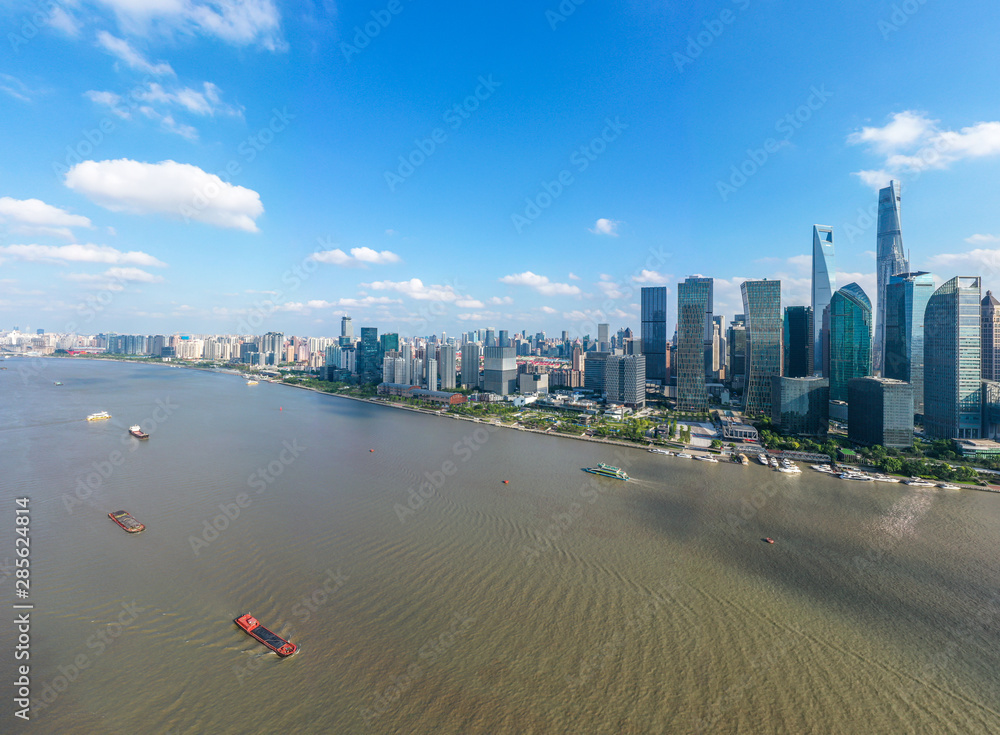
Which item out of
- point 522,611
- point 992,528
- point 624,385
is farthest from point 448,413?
point 992,528

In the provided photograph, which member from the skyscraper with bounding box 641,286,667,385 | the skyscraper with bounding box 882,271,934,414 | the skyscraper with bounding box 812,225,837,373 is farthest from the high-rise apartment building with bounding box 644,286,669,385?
the skyscraper with bounding box 882,271,934,414

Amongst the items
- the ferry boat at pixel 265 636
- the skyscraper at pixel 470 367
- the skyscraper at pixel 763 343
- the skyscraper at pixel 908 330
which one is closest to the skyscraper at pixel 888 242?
the skyscraper at pixel 908 330

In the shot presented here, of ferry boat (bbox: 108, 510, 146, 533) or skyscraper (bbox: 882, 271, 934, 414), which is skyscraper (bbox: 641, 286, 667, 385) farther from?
ferry boat (bbox: 108, 510, 146, 533)

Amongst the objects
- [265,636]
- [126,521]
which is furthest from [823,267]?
[126,521]

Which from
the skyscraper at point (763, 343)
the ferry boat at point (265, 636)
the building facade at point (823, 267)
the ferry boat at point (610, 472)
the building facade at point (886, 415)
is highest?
the building facade at point (823, 267)

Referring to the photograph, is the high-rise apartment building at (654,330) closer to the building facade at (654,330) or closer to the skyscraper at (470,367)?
the building facade at (654,330)

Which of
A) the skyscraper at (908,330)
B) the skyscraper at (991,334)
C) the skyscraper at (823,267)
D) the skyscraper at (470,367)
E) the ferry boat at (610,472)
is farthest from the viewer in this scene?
the skyscraper at (470,367)

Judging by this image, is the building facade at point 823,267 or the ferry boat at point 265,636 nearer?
the ferry boat at point 265,636

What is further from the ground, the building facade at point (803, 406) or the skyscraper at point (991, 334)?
the skyscraper at point (991, 334)
